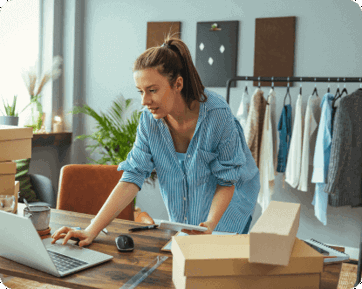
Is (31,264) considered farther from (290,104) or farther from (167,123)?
(290,104)

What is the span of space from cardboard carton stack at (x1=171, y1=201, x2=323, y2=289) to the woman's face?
0.62 meters

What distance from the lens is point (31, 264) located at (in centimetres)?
105

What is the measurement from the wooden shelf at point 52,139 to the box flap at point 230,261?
302 centimetres

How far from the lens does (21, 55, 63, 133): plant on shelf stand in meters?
3.58

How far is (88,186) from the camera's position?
2.01 m

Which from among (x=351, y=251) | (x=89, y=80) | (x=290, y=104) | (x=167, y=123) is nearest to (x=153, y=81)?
(x=167, y=123)

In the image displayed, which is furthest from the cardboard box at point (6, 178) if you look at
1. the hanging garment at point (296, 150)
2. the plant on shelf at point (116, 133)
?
the hanging garment at point (296, 150)

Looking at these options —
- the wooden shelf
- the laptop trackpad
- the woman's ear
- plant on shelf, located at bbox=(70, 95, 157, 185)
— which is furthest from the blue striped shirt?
the wooden shelf

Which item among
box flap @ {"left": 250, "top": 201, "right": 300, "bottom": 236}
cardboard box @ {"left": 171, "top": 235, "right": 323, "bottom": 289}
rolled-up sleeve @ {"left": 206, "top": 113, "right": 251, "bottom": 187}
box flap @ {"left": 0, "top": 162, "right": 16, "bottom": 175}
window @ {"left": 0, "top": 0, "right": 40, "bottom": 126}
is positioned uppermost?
window @ {"left": 0, "top": 0, "right": 40, "bottom": 126}

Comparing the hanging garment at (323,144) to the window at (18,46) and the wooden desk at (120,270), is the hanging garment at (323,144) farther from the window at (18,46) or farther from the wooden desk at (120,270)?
the window at (18,46)

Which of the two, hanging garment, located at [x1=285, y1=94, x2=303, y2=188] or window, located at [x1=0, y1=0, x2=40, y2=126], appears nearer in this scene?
hanging garment, located at [x1=285, y1=94, x2=303, y2=188]

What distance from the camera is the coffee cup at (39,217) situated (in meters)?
1.32

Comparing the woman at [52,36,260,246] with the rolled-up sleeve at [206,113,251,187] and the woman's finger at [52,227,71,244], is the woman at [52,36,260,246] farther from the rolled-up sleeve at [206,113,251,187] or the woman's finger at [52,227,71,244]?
the woman's finger at [52,227,71,244]

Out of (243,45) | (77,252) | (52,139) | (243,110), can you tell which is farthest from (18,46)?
(77,252)
